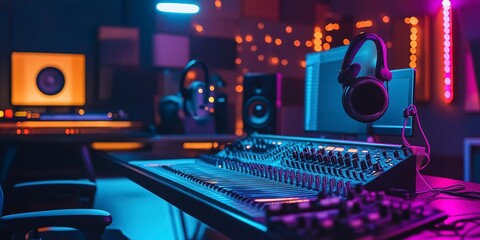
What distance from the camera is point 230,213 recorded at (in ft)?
3.32

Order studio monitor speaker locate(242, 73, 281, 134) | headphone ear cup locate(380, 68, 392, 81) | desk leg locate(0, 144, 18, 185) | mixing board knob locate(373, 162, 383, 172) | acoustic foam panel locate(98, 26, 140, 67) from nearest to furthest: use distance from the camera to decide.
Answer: mixing board knob locate(373, 162, 383, 172) < headphone ear cup locate(380, 68, 392, 81) < studio monitor speaker locate(242, 73, 281, 134) < desk leg locate(0, 144, 18, 185) < acoustic foam panel locate(98, 26, 140, 67)

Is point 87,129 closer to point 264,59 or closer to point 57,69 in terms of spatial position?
point 57,69

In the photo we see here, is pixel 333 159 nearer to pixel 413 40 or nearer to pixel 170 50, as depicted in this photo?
pixel 413 40

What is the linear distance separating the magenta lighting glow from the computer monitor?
2.01 m

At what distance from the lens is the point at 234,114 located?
15.5 ft

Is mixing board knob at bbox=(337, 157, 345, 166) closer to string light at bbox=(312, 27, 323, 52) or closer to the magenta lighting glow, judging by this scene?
the magenta lighting glow

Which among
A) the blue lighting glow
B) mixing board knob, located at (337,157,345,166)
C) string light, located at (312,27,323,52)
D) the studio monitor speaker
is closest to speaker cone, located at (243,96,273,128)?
the studio monitor speaker

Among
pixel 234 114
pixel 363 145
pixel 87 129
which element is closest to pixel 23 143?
pixel 87 129

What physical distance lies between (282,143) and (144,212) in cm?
222

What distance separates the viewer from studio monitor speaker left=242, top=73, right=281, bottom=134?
2.46 m

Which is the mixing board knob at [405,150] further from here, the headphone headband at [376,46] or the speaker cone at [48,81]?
the speaker cone at [48,81]

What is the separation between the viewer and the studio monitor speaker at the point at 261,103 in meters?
2.46

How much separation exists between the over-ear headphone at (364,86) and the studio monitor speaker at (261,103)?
99 cm

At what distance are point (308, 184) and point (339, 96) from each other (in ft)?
2.44
